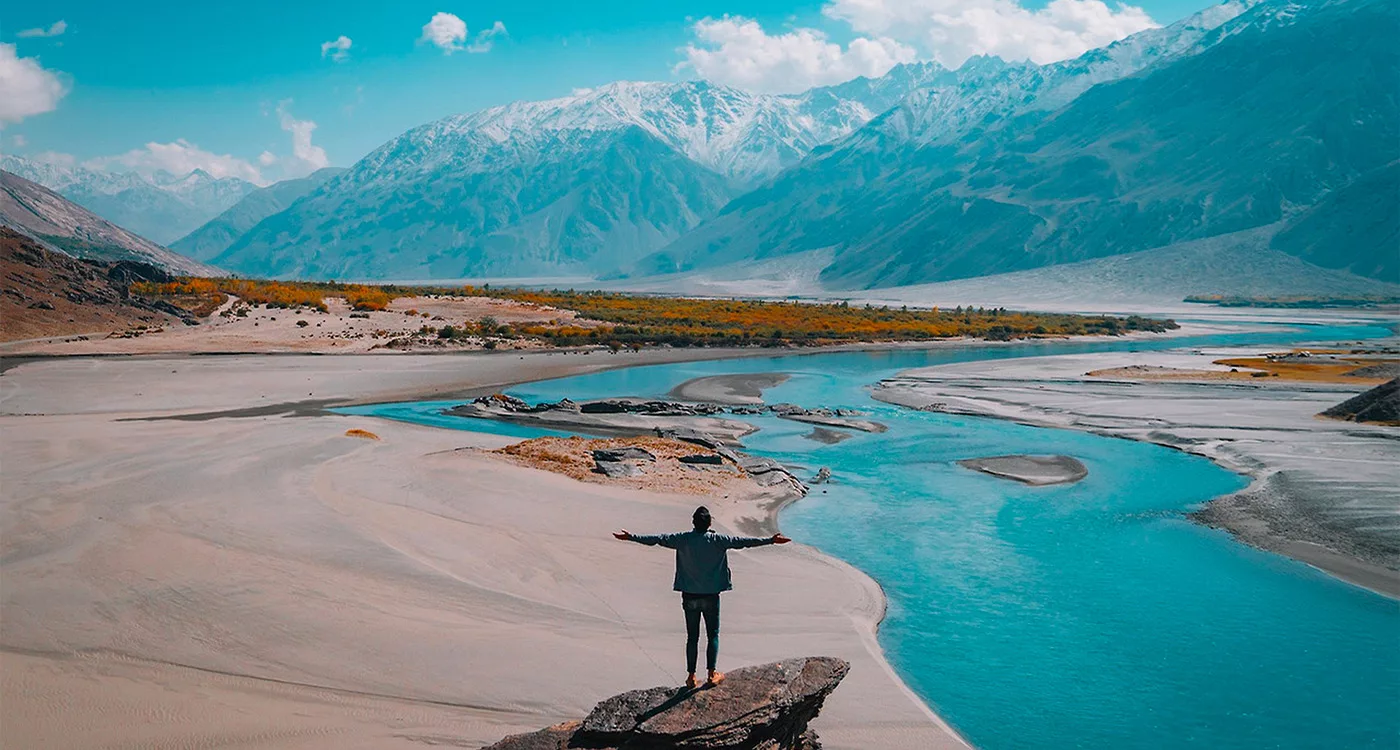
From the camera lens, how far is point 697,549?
8688 mm

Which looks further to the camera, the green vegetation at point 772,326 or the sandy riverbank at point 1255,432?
the green vegetation at point 772,326

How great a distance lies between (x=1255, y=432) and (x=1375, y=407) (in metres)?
4.56

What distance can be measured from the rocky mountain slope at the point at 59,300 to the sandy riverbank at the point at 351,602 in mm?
38880

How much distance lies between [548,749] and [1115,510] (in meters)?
18.2

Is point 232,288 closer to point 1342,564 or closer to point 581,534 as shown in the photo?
point 581,534

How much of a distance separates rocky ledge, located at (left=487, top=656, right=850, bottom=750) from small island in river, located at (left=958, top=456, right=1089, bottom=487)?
18191mm

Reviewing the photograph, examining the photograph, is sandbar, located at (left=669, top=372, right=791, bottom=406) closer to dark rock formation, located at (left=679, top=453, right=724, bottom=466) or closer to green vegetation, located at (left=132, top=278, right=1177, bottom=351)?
dark rock formation, located at (left=679, top=453, right=724, bottom=466)

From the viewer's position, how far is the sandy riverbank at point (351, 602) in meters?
10.0

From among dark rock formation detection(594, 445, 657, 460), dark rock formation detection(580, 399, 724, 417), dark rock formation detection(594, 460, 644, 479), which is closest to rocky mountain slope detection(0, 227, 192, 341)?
dark rock formation detection(580, 399, 724, 417)

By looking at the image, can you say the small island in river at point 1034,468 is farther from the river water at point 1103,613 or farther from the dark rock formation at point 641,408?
the dark rock formation at point 641,408

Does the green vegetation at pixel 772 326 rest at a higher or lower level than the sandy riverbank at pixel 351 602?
higher

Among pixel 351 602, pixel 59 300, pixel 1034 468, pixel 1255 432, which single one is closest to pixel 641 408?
pixel 1034 468

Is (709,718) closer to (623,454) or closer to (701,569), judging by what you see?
(701,569)

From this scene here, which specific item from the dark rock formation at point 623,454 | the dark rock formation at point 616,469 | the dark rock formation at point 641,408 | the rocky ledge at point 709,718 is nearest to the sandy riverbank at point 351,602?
the dark rock formation at point 616,469
